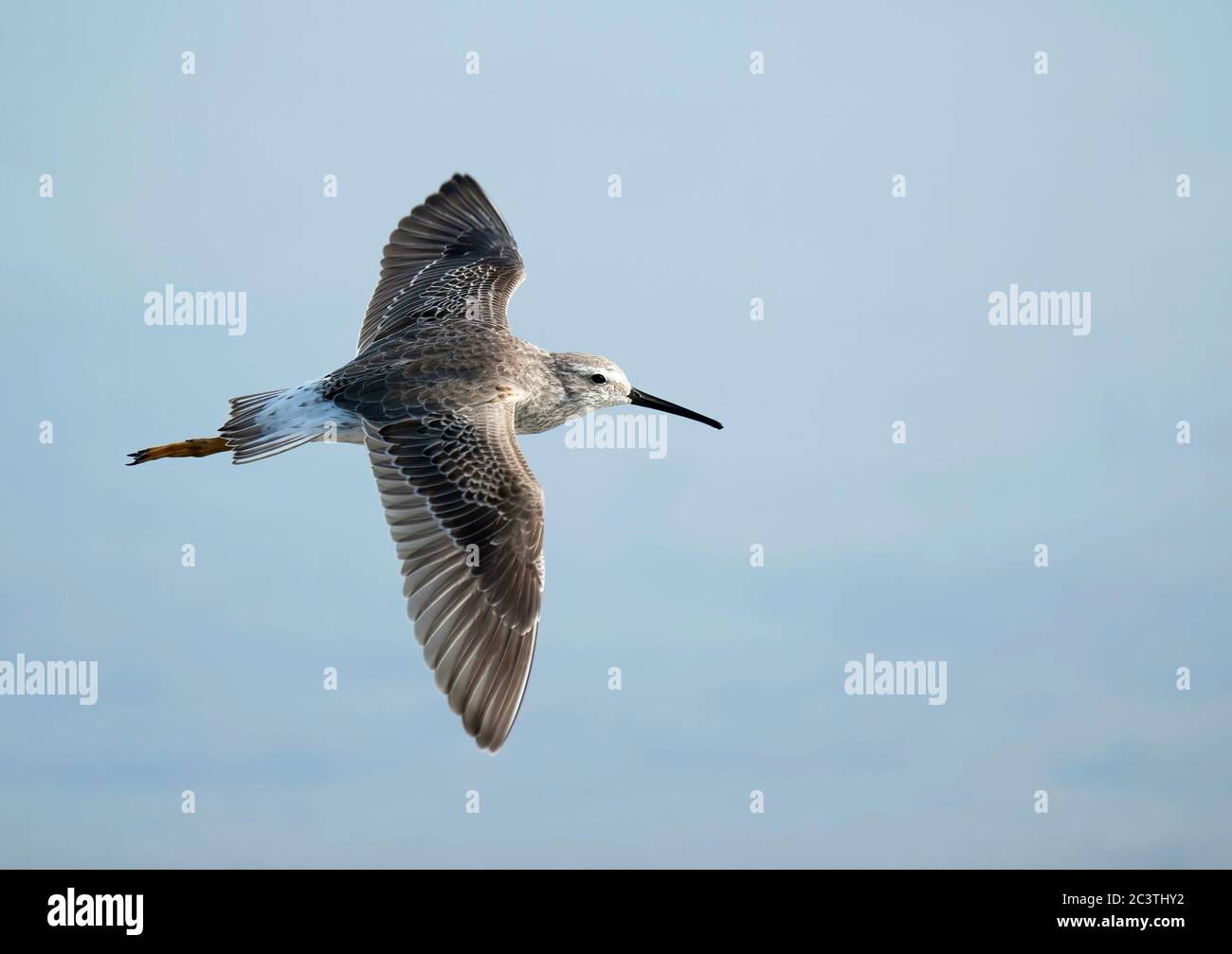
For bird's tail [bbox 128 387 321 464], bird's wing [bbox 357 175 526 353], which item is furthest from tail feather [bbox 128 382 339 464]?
bird's wing [bbox 357 175 526 353]

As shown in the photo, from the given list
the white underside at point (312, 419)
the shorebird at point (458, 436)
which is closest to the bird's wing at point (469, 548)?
the shorebird at point (458, 436)

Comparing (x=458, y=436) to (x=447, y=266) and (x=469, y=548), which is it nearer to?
(x=469, y=548)

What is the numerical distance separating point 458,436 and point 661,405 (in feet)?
13.8

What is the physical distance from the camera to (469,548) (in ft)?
47.7

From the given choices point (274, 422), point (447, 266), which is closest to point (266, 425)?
point (274, 422)

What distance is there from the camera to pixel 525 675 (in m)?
13.9

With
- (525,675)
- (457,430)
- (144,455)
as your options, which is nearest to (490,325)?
(457,430)

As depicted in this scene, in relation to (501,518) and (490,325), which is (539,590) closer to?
(501,518)

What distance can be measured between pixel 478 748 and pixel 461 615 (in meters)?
1.47

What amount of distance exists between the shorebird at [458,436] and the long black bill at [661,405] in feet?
0.07

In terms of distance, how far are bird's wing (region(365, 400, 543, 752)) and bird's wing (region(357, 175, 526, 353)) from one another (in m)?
3.26

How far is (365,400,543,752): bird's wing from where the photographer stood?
13742mm

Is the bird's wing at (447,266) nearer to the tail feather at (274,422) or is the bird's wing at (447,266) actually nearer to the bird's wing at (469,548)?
the tail feather at (274,422)

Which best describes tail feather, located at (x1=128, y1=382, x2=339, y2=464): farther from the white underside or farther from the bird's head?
the bird's head
